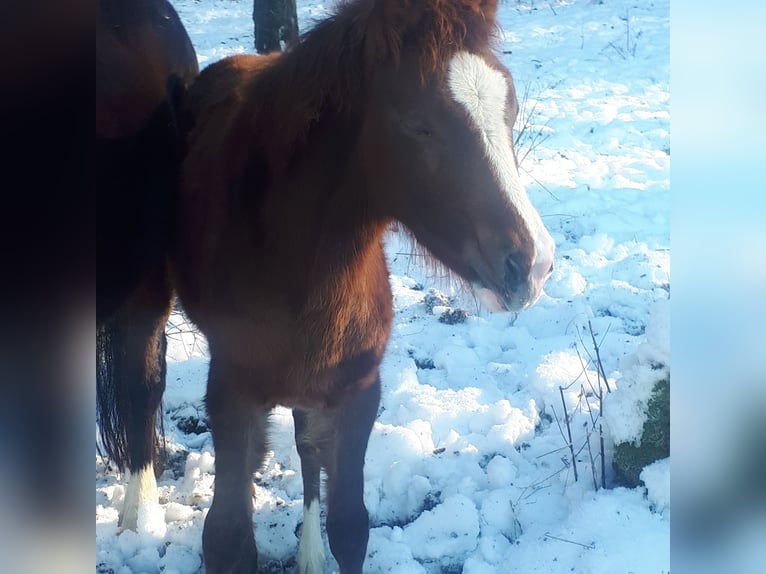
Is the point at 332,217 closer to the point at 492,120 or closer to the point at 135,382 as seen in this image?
the point at 492,120

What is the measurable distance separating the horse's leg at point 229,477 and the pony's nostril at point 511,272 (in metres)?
0.69

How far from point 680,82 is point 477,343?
812 millimetres

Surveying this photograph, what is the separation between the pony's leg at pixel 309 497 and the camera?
197 cm

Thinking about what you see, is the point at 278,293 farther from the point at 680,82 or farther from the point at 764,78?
the point at 764,78

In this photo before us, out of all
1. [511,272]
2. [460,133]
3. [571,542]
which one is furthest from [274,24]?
[571,542]

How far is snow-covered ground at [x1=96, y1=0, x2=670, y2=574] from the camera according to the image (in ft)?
5.91

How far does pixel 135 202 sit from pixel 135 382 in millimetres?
552

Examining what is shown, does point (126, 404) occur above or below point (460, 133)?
below

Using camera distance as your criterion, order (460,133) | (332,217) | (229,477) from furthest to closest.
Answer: (229,477) < (332,217) < (460,133)

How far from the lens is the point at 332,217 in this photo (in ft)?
5.25

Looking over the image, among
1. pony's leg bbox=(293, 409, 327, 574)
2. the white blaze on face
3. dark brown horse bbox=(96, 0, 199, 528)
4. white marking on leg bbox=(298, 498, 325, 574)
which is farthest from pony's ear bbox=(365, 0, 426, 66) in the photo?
white marking on leg bbox=(298, 498, 325, 574)

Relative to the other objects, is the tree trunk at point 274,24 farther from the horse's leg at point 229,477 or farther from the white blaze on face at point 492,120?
the horse's leg at point 229,477

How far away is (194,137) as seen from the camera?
6.14 feet

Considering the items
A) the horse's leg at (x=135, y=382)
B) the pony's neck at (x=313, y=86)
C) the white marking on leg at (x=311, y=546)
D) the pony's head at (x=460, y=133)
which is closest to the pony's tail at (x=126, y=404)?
the horse's leg at (x=135, y=382)
